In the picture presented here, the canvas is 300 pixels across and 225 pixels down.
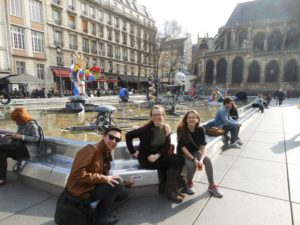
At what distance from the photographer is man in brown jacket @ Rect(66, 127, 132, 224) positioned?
2.25 metres

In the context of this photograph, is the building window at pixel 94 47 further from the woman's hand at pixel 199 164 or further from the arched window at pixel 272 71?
the woman's hand at pixel 199 164

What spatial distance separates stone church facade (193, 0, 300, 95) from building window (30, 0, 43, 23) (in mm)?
33801

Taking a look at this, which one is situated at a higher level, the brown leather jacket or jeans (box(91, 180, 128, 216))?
the brown leather jacket

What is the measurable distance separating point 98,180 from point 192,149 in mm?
1791

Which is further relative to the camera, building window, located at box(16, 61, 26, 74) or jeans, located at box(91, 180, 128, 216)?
building window, located at box(16, 61, 26, 74)

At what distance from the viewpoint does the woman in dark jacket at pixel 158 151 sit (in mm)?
3117

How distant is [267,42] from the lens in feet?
150

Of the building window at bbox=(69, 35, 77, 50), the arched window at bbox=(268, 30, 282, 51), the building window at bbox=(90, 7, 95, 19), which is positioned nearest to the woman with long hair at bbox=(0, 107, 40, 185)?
the building window at bbox=(69, 35, 77, 50)

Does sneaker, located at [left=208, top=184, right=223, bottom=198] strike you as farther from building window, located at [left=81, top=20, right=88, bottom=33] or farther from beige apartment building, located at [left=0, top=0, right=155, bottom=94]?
building window, located at [left=81, top=20, right=88, bottom=33]

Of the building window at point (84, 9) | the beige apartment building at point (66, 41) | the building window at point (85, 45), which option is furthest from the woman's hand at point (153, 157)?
the building window at point (84, 9)

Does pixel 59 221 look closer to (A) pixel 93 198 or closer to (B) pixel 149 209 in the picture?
(A) pixel 93 198

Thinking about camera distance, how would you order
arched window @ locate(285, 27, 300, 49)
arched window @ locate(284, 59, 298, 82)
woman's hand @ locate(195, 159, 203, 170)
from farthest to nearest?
1. arched window @ locate(285, 27, 300, 49)
2. arched window @ locate(284, 59, 298, 82)
3. woman's hand @ locate(195, 159, 203, 170)

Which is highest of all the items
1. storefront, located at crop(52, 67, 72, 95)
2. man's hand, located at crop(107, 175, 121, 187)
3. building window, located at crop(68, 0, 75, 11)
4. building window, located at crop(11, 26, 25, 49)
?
building window, located at crop(68, 0, 75, 11)

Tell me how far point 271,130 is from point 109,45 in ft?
127
